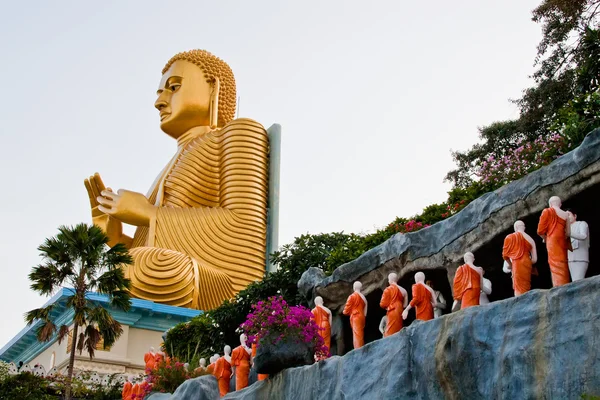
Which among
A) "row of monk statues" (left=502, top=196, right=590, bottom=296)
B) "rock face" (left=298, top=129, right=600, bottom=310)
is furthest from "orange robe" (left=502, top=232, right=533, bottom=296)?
"rock face" (left=298, top=129, right=600, bottom=310)

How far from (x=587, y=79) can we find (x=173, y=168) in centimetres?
1486

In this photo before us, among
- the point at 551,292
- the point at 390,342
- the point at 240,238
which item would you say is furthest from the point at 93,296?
the point at 551,292

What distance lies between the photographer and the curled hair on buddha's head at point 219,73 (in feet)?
99.7

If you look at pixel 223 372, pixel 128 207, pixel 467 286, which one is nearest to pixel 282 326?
pixel 467 286

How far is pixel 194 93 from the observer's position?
2998 cm

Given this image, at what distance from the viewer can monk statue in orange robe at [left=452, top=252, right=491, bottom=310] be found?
11.7 metres

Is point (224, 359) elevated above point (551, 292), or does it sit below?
above

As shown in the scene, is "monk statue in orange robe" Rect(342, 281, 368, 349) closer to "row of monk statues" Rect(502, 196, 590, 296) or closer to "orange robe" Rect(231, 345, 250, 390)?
"orange robe" Rect(231, 345, 250, 390)

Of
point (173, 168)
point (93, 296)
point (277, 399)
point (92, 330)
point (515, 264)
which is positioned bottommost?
point (277, 399)

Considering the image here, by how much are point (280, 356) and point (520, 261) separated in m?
3.59

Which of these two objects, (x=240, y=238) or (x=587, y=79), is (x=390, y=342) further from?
(x=240, y=238)

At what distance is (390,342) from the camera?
10953 millimetres

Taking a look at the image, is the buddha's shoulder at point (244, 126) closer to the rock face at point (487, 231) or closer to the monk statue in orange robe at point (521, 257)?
the rock face at point (487, 231)

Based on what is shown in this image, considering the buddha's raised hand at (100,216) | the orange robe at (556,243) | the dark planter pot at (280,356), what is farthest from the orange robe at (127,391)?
the buddha's raised hand at (100,216)
